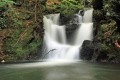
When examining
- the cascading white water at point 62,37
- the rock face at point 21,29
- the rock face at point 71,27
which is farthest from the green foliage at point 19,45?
the rock face at point 71,27

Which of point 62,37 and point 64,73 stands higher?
point 62,37

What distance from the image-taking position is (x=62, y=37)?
1841cm

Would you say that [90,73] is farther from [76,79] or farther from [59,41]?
[59,41]

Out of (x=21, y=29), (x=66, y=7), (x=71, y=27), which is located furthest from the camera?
(x=66, y=7)

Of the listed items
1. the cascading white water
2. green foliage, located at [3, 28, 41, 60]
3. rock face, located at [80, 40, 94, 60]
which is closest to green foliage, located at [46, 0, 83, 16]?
the cascading white water

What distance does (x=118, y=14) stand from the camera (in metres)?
13.7

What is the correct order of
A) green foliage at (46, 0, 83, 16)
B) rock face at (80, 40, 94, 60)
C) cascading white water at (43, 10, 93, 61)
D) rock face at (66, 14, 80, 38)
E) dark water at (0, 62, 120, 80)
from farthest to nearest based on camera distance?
green foliage at (46, 0, 83, 16) < rock face at (66, 14, 80, 38) < cascading white water at (43, 10, 93, 61) < rock face at (80, 40, 94, 60) < dark water at (0, 62, 120, 80)

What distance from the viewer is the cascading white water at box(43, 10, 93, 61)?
1631 cm

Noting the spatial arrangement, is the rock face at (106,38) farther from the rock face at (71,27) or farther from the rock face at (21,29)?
the rock face at (21,29)

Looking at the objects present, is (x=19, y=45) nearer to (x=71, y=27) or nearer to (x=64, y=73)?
(x=71, y=27)

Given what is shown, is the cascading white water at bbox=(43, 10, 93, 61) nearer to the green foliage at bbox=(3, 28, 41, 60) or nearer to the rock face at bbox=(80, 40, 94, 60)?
the rock face at bbox=(80, 40, 94, 60)

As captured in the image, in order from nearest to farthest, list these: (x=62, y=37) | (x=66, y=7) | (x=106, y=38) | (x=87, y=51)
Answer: (x=106, y=38)
(x=87, y=51)
(x=62, y=37)
(x=66, y=7)

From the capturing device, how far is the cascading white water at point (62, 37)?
16.3m

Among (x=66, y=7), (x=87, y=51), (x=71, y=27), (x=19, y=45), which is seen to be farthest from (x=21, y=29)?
(x=66, y=7)
